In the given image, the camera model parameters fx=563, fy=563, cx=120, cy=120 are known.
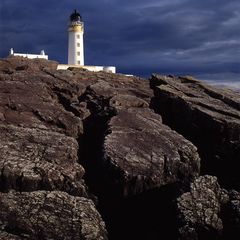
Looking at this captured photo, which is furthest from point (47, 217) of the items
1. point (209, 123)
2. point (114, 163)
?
point (209, 123)

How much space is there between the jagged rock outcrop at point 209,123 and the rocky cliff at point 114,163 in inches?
2.6

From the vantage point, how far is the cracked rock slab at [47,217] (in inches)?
1007

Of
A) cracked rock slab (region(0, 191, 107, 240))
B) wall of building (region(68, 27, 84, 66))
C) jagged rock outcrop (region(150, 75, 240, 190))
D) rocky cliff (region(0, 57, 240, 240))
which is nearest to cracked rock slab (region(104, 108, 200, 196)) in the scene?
rocky cliff (region(0, 57, 240, 240))

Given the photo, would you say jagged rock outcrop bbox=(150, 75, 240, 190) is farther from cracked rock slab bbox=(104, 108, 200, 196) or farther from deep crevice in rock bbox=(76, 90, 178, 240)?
deep crevice in rock bbox=(76, 90, 178, 240)

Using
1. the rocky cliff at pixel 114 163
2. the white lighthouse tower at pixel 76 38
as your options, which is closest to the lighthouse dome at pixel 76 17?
the white lighthouse tower at pixel 76 38

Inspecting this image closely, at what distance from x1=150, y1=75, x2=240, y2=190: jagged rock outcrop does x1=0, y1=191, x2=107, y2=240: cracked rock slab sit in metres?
11.3

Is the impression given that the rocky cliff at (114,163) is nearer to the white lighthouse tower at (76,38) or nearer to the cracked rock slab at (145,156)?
the cracked rock slab at (145,156)

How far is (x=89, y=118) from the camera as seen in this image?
40.0 m

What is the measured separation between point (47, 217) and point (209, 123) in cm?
1510

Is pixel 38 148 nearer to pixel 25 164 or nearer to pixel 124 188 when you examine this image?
pixel 25 164

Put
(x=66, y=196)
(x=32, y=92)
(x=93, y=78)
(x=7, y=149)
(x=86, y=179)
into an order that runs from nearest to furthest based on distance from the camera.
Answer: (x=66, y=196), (x=7, y=149), (x=86, y=179), (x=32, y=92), (x=93, y=78)

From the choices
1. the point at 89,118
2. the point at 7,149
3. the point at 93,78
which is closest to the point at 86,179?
the point at 7,149

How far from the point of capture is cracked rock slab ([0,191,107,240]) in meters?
25.6

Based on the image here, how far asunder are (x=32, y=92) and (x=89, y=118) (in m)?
4.40
